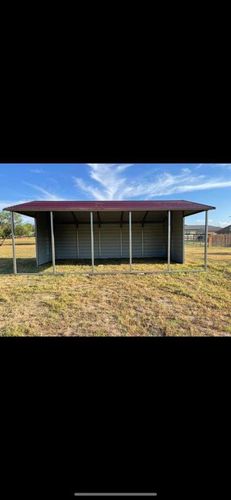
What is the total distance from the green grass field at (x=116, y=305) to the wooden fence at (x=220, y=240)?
12.2 m

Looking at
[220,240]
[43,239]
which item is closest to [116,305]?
[43,239]

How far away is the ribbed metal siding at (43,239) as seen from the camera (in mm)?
8060

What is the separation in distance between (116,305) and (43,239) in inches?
210

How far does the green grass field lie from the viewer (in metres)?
3.27

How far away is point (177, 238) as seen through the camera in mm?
8641

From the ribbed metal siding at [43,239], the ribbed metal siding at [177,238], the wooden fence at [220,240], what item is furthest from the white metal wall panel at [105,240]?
the wooden fence at [220,240]

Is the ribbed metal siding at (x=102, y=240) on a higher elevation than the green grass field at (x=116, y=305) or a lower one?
higher

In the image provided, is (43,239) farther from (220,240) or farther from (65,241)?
(220,240)

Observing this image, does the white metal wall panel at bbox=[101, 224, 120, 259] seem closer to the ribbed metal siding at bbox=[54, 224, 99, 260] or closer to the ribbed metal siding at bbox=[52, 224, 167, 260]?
the ribbed metal siding at bbox=[52, 224, 167, 260]

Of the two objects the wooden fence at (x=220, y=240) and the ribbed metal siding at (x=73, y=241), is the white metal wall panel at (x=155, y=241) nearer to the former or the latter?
the ribbed metal siding at (x=73, y=241)

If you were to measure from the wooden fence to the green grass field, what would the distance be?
40.0 ft
